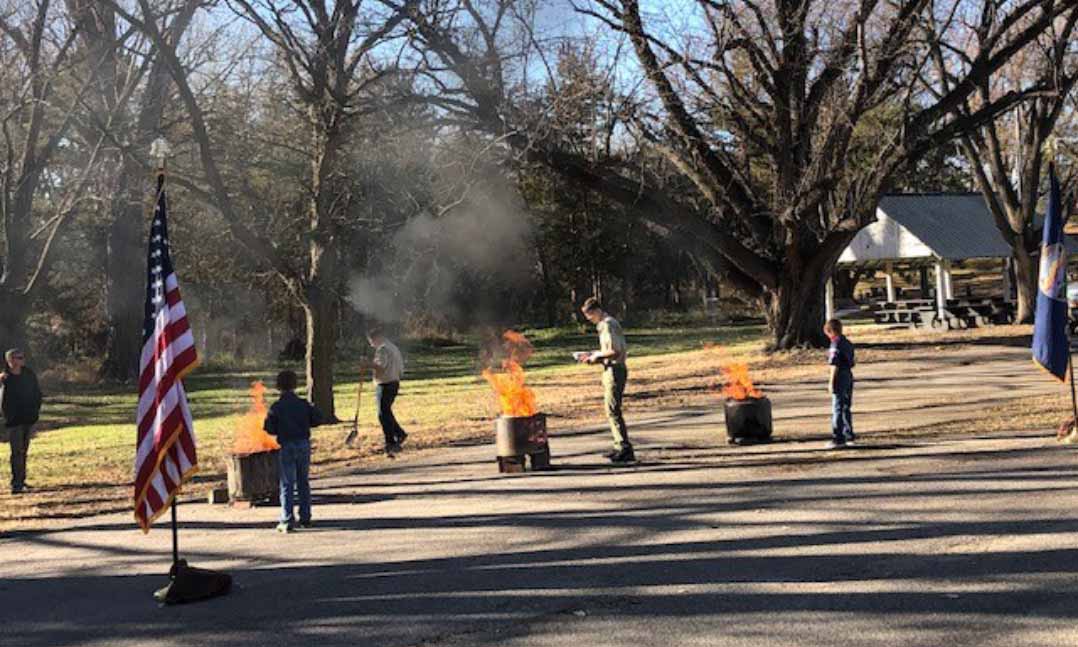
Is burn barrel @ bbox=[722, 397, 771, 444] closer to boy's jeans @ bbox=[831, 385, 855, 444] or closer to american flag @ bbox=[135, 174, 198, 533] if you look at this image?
boy's jeans @ bbox=[831, 385, 855, 444]

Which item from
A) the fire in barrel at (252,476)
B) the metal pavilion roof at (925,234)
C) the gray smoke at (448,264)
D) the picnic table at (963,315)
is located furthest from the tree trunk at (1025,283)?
the fire in barrel at (252,476)

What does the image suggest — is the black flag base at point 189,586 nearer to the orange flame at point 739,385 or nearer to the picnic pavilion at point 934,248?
the orange flame at point 739,385

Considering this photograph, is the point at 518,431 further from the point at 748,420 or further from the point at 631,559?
the point at 631,559

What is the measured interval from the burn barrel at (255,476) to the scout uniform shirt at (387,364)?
3.75m

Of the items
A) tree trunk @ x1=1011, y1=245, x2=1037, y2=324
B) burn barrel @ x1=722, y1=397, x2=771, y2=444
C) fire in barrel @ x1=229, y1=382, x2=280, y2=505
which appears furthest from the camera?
tree trunk @ x1=1011, y1=245, x2=1037, y2=324

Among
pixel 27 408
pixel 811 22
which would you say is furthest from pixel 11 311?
pixel 811 22

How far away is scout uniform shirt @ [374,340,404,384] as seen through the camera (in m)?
15.4

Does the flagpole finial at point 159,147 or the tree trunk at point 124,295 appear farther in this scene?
the tree trunk at point 124,295

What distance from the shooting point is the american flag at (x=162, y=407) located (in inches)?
318

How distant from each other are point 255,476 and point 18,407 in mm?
4204

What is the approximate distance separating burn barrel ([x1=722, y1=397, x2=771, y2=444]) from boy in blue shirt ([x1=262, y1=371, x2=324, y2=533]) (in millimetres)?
5818

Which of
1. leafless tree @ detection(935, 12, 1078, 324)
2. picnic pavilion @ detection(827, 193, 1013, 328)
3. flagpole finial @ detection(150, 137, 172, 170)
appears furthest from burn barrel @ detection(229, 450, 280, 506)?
picnic pavilion @ detection(827, 193, 1013, 328)

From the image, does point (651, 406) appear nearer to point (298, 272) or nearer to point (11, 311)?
point (298, 272)

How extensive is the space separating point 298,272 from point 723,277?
48.5 ft
